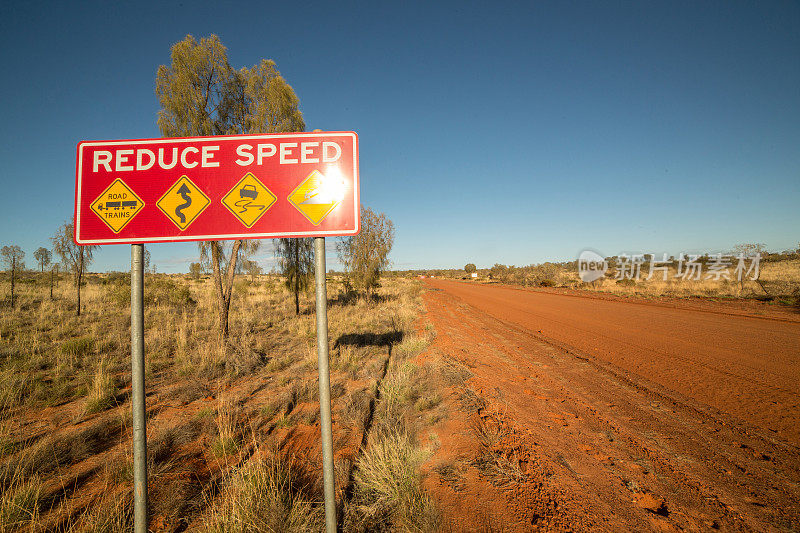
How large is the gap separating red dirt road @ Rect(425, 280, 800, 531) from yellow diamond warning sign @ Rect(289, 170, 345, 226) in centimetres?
279

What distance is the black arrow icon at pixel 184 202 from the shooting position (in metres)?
2.01

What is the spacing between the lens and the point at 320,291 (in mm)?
1872

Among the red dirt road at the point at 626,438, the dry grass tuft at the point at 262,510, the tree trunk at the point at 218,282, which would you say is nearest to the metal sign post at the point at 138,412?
the dry grass tuft at the point at 262,510

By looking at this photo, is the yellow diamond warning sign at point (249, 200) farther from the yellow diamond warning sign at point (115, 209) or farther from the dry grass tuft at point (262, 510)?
the dry grass tuft at point (262, 510)

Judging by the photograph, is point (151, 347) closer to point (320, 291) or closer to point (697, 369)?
point (320, 291)

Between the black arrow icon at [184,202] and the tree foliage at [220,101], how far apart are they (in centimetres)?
812

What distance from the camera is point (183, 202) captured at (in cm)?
202

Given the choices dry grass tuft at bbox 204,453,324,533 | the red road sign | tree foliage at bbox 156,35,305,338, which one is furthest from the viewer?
tree foliage at bbox 156,35,305,338

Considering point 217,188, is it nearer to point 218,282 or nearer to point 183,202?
point 183,202

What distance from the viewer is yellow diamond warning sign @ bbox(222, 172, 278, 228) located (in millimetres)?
1992

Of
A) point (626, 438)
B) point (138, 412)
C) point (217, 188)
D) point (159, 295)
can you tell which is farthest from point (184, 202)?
point (159, 295)

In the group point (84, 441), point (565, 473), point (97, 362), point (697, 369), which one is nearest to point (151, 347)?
point (97, 362)

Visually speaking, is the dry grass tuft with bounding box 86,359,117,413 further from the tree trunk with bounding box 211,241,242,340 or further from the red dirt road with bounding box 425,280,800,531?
the red dirt road with bounding box 425,280,800,531

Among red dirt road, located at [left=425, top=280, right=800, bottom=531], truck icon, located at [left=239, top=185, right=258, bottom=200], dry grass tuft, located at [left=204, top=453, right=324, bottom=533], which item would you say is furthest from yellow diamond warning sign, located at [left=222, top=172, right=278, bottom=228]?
red dirt road, located at [left=425, top=280, right=800, bottom=531]
